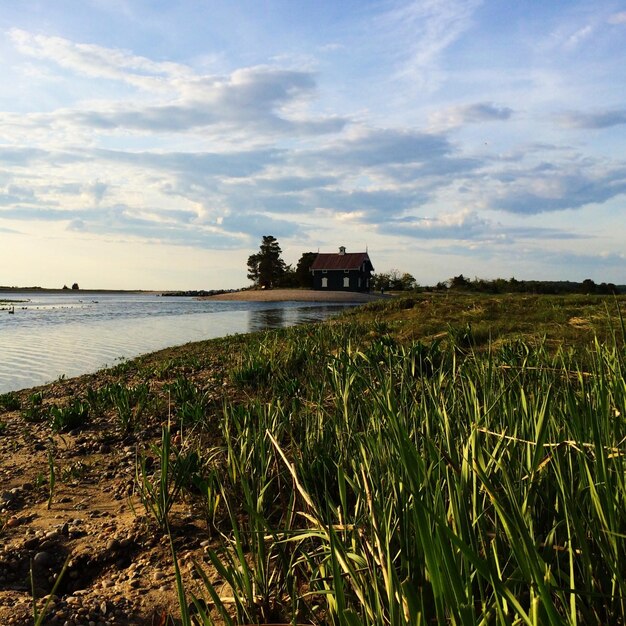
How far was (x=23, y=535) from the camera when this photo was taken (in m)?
3.15

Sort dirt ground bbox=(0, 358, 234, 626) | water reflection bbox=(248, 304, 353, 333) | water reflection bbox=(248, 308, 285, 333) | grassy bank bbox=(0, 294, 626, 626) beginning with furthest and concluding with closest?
1. water reflection bbox=(248, 304, 353, 333)
2. water reflection bbox=(248, 308, 285, 333)
3. dirt ground bbox=(0, 358, 234, 626)
4. grassy bank bbox=(0, 294, 626, 626)

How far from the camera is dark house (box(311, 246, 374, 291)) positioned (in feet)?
203

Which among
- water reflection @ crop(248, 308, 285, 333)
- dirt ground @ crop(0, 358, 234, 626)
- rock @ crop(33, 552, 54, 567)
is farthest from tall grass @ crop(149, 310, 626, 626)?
water reflection @ crop(248, 308, 285, 333)

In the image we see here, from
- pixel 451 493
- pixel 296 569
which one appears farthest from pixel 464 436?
pixel 296 569

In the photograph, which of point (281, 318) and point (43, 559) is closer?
point (43, 559)

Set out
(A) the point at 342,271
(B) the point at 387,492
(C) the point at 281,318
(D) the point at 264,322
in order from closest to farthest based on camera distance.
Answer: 1. (B) the point at 387,492
2. (D) the point at 264,322
3. (C) the point at 281,318
4. (A) the point at 342,271

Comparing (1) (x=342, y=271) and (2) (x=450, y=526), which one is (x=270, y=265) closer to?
(1) (x=342, y=271)

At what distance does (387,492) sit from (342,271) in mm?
60056

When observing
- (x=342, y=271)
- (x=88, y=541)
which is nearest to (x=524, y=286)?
(x=88, y=541)

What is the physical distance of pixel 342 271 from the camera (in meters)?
61.9

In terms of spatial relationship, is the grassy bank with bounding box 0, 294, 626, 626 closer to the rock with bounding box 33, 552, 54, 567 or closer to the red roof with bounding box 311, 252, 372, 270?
the rock with bounding box 33, 552, 54, 567

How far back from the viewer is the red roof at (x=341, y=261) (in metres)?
61.7

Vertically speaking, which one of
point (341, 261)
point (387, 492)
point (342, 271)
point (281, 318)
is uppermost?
point (341, 261)

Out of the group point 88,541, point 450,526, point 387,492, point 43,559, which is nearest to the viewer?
point 450,526
